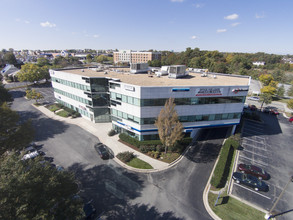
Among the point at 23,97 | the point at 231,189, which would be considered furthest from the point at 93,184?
the point at 23,97

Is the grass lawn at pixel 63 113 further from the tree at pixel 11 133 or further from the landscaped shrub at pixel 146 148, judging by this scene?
the landscaped shrub at pixel 146 148

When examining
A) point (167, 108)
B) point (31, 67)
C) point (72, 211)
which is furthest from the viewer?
point (31, 67)

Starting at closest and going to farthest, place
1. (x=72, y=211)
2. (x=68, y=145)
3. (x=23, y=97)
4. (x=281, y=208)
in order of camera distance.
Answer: (x=72, y=211) < (x=281, y=208) < (x=68, y=145) < (x=23, y=97)

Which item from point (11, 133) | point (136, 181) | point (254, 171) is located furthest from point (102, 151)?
point (254, 171)

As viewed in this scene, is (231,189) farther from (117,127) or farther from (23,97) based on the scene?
(23,97)

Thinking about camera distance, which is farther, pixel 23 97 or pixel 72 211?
pixel 23 97

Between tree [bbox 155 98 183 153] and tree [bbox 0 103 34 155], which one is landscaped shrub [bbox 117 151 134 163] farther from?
tree [bbox 0 103 34 155]

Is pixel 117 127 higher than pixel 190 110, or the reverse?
pixel 190 110
